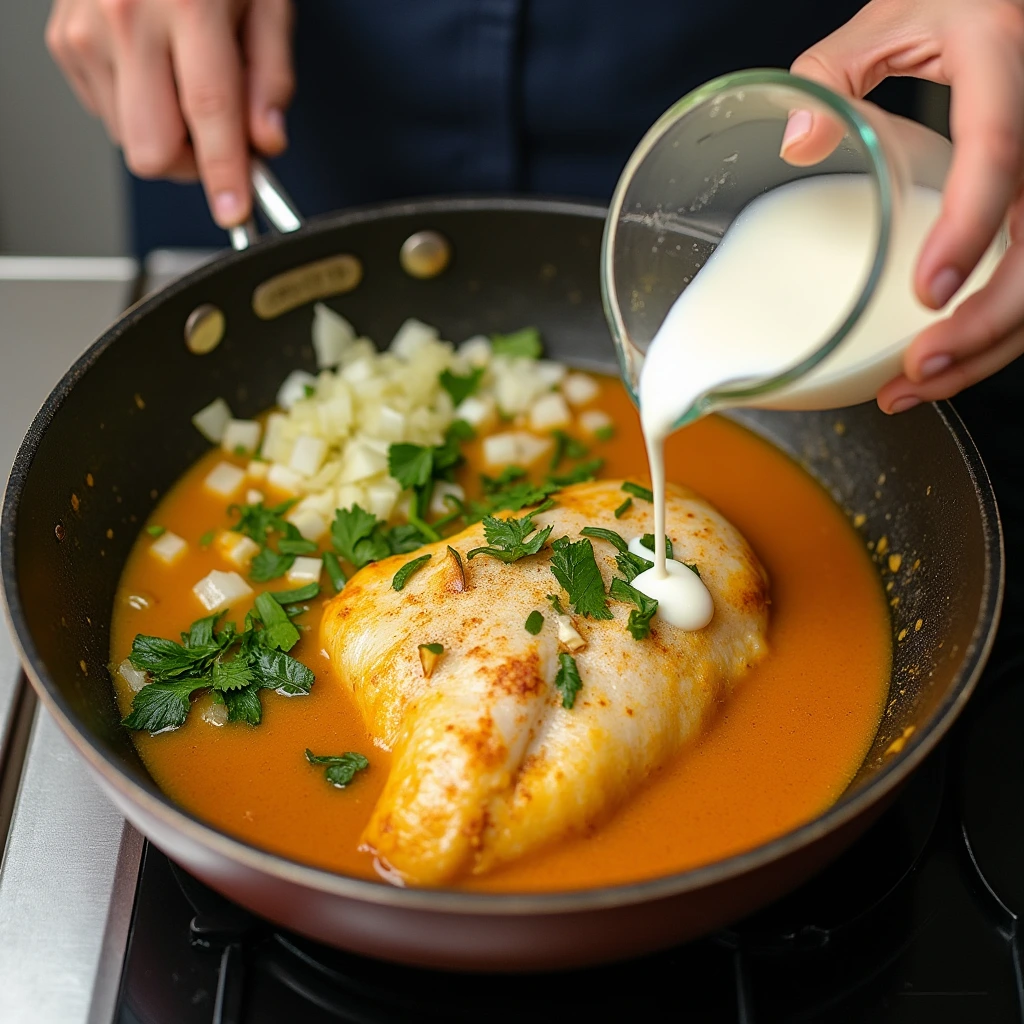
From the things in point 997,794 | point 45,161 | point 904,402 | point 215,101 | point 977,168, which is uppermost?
point 977,168

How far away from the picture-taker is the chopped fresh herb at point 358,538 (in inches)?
82.6

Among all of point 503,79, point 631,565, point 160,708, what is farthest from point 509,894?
point 503,79

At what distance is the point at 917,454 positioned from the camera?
2.07 metres

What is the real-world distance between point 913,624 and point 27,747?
1502 millimetres

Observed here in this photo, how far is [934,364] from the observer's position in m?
1.41

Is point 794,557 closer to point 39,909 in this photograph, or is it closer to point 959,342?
point 959,342

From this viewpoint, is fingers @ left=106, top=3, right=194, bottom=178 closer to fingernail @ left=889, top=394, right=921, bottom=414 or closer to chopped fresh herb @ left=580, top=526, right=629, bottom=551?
chopped fresh herb @ left=580, top=526, right=629, bottom=551

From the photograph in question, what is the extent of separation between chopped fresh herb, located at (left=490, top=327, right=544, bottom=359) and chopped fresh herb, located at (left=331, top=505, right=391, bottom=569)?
0.64 metres

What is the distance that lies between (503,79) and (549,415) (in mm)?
767

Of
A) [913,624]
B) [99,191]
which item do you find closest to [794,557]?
[913,624]

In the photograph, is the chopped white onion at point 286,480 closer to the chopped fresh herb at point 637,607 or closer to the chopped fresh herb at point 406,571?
the chopped fresh herb at point 406,571

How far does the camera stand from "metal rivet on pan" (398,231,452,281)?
2.54 metres

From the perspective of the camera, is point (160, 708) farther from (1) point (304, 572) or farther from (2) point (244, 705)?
(1) point (304, 572)

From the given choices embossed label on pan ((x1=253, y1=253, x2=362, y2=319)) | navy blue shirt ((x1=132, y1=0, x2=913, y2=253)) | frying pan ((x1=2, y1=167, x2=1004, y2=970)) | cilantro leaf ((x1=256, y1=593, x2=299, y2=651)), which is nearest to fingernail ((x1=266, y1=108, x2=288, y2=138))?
frying pan ((x1=2, y1=167, x2=1004, y2=970))
